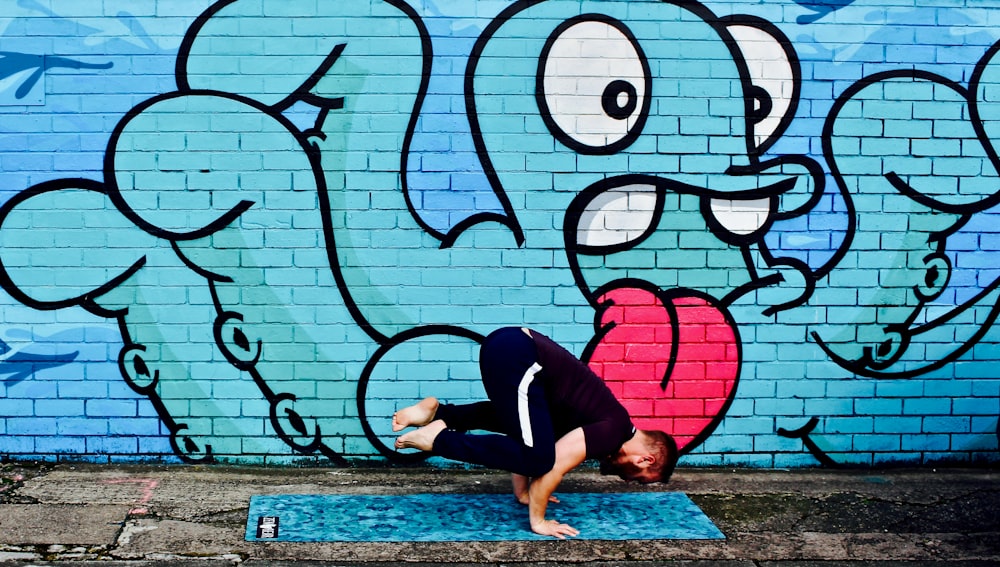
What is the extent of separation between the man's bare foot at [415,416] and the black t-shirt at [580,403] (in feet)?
1.90

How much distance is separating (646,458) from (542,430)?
54 centimetres

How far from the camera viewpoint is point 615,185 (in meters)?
5.28

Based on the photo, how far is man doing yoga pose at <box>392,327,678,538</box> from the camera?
169 inches

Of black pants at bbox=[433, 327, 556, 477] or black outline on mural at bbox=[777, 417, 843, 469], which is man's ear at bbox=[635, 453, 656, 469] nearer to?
black pants at bbox=[433, 327, 556, 477]

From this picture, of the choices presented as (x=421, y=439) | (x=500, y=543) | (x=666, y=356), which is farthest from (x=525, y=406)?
(x=666, y=356)

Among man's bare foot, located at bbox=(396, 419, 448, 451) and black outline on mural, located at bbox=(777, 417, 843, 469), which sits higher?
man's bare foot, located at bbox=(396, 419, 448, 451)

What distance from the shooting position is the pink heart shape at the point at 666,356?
5.32 metres

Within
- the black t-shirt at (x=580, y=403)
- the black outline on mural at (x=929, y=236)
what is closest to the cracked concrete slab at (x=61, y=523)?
the black t-shirt at (x=580, y=403)

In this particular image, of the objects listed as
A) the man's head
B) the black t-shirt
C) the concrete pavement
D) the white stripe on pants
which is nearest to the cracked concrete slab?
the concrete pavement

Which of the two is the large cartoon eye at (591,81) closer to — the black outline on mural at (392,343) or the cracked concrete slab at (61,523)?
the black outline on mural at (392,343)

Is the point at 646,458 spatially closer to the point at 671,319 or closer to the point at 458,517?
the point at 458,517

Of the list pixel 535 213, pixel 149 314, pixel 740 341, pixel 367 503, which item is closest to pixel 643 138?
pixel 535 213

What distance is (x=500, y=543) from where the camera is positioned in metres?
4.24

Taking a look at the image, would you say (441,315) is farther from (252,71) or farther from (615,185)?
(252,71)
